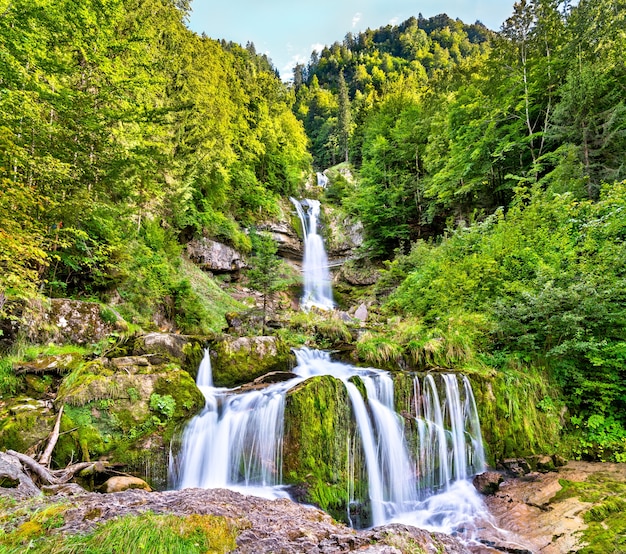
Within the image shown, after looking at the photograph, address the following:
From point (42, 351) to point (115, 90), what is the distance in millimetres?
6835

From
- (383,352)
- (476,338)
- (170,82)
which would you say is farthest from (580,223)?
(170,82)

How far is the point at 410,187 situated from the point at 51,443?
19.4 m

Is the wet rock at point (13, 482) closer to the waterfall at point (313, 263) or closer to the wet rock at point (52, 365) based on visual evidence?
the wet rock at point (52, 365)

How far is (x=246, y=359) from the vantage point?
751cm

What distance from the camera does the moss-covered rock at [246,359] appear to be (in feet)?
23.9

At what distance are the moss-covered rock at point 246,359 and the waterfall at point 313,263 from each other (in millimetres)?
9891

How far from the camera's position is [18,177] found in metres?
5.38

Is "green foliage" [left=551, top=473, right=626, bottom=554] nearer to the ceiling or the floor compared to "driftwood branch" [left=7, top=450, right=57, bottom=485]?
nearer to the floor

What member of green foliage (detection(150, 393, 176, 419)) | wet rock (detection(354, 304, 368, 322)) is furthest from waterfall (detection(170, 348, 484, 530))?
wet rock (detection(354, 304, 368, 322))

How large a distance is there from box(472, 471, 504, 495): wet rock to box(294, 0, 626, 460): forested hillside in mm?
1261

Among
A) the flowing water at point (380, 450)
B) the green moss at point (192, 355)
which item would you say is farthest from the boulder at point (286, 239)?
the flowing water at point (380, 450)

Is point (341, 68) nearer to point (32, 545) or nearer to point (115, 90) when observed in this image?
point (115, 90)

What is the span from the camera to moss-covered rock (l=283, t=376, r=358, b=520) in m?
4.78

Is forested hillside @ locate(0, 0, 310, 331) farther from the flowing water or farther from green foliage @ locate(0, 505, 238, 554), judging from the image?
the flowing water
